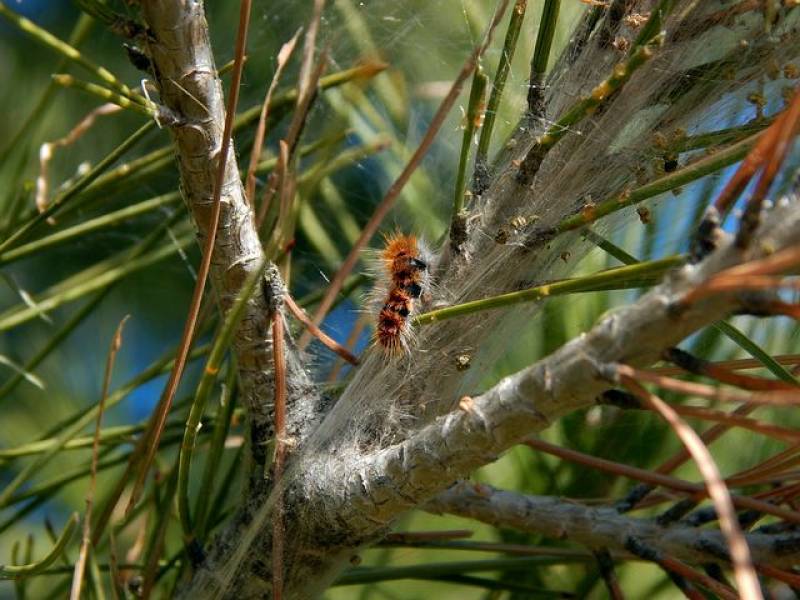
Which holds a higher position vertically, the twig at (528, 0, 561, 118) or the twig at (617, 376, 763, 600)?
the twig at (528, 0, 561, 118)

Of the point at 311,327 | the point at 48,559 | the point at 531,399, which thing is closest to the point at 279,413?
the point at 311,327

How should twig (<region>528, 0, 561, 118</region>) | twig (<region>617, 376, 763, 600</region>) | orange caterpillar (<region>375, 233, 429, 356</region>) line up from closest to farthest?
twig (<region>617, 376, 763, 600</region>), twig (<region>528, 0, 561, 118</region>), orange caterpillar (<region>375, 233, 429, 356</region>)

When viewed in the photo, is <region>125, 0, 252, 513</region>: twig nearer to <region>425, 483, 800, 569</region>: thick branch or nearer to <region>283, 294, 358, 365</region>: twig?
<region>283, 294, 358, 365</region>: twig

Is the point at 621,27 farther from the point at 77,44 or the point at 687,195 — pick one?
the point at 77,44

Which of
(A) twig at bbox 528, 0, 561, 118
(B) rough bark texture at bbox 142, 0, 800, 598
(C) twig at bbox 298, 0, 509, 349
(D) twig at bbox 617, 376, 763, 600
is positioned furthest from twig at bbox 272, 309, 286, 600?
(D) twig at bbox 617, 376, 763, 600

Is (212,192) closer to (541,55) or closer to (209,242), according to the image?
(209,242)

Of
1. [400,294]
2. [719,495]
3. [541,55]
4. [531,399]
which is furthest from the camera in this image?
[400,294]

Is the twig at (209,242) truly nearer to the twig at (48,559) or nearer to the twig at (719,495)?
the twig at (48,559)
